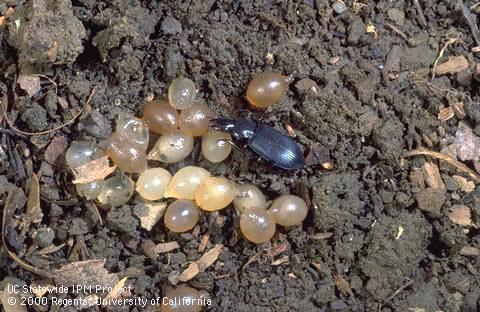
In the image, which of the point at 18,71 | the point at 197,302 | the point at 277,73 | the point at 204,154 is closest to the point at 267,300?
the point at 197,302

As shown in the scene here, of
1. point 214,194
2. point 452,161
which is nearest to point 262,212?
point 214,194

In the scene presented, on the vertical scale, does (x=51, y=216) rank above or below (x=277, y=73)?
below

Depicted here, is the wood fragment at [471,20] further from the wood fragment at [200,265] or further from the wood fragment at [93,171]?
the wood fragment at [93,171]

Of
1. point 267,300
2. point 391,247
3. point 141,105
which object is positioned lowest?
point 267,300

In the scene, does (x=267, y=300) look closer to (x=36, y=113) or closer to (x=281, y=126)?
(x=281, y=126)

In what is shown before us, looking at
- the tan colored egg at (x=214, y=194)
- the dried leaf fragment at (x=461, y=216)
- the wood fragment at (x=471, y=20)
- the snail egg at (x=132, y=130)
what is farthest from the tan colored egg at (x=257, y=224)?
the wood fragment at (x=471, y=20)

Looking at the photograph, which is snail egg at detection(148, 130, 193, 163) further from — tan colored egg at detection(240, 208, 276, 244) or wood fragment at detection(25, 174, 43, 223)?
wood fragment at detection(25, 174, 43, 223)
